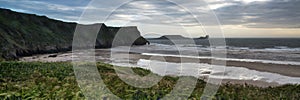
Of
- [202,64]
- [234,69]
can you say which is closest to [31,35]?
[202,64]

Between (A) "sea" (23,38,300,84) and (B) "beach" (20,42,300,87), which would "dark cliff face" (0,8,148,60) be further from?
(B) "beach" (20,42,300,87)

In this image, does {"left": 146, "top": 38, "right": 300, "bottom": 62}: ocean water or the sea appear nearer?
the sea

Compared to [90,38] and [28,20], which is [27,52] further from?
[90,38]

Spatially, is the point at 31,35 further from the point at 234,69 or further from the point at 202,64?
the point at 234,69

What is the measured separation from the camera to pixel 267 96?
360 inches

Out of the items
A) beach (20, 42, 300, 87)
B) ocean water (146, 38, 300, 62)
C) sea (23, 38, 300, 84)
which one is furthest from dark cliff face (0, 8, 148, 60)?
ocean water (146, 38, 300, 62)

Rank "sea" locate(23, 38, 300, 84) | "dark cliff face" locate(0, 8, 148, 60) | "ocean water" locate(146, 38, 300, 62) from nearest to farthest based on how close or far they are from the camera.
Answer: "sea" locate(23, 38, 300, 84) → "ocean water" locate(146, 38, 300, 62) → "dark cliff face" locate(0, 8, 148, 60)

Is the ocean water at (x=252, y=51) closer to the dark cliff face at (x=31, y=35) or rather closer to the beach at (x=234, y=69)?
the beach at (x=234, y=69)

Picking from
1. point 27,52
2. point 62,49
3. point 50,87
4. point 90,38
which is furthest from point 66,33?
point 50,87

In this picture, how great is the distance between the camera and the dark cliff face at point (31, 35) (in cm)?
4547

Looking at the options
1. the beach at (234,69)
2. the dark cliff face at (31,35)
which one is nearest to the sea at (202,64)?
the beach at (234,69)

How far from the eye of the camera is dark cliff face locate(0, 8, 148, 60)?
45469mm

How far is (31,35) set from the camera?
198 feet

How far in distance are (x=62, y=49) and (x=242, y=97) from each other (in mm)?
62757
